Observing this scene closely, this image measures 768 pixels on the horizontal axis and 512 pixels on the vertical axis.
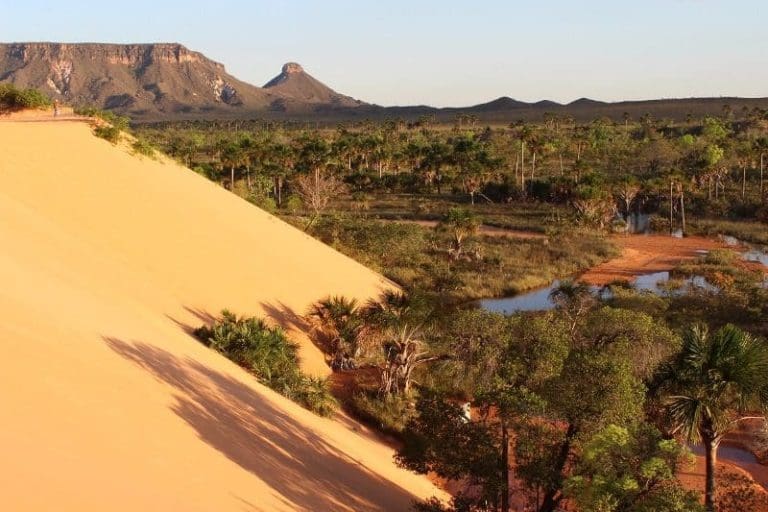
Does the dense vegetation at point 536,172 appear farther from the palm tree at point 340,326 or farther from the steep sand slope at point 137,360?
the palm tree at point 340,326

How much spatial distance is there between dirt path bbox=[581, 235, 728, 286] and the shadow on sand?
2453 centimetres

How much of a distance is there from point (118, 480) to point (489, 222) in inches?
1779

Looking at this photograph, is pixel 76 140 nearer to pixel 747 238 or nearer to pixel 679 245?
pixel 679 245

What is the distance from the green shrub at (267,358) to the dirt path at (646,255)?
21.5 meters

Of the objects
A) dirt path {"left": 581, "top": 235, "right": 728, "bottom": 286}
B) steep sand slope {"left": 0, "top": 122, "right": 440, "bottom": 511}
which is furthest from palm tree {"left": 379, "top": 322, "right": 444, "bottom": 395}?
dirt path {"left": 581, "top": 235, "right": 728, "bottom": 286}

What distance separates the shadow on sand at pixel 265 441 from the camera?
28.8ft

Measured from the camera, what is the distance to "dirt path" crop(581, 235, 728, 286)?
3534 centimetres

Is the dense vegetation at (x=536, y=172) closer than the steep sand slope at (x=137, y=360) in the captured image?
No

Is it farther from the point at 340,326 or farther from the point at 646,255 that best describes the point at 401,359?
the point at 646,255

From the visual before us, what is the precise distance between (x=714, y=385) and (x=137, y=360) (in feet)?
27.0

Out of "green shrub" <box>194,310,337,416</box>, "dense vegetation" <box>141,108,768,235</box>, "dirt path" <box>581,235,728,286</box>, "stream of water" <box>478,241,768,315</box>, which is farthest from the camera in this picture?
"dense vegetation" <box>141,108,768,235</box>

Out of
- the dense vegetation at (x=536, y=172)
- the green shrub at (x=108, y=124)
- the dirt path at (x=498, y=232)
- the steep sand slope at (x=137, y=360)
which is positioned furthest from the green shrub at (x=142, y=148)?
the dirt path at (x=498, y=232)

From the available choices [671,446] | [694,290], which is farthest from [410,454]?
[694,290]

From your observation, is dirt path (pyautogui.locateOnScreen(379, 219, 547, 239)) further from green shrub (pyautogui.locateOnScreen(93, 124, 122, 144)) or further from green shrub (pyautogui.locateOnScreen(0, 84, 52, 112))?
green shrub (pyautogui.locateOnScreen(0, 84, 52, 112))
